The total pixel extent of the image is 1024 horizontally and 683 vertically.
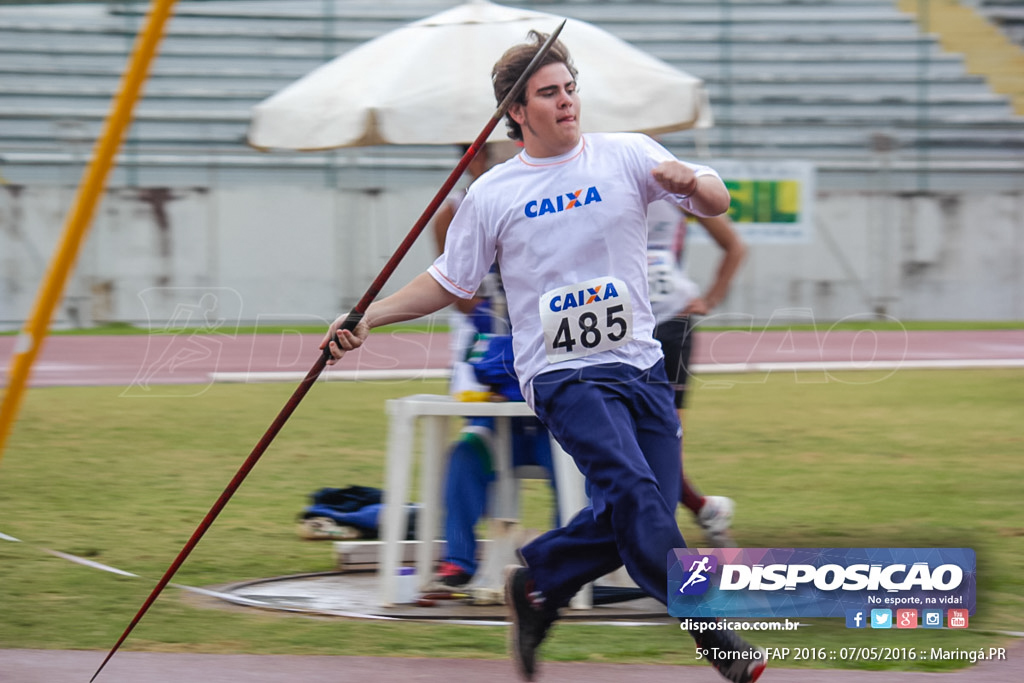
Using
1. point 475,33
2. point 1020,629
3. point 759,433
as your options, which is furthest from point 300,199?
point 1020,629

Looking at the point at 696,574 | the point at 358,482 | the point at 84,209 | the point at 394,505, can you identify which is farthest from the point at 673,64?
the point at 84,209

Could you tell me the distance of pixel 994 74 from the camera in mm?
22703

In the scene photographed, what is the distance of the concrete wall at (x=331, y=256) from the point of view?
17.5 meters

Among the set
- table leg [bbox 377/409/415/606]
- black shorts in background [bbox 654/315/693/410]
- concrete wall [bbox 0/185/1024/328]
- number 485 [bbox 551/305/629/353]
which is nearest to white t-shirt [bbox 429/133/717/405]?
number 485 [bbox 551/305/629/353]

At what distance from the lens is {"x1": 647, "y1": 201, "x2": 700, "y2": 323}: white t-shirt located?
5656 millimetres

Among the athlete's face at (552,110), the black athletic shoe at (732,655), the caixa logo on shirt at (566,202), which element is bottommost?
the black athletic shoe at (732,655)

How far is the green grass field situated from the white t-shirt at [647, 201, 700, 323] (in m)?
1.06

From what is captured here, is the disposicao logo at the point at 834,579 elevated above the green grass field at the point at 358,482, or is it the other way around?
the disposicao logo at the point at 834,579

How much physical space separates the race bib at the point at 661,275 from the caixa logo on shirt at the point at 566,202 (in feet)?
5.37

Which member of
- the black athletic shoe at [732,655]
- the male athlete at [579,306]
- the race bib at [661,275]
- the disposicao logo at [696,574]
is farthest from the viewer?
the race bib at [661,275]

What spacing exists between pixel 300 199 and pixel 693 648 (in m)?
14.5

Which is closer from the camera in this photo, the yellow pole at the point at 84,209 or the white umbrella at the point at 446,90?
the yellow pole at the point at 84,209

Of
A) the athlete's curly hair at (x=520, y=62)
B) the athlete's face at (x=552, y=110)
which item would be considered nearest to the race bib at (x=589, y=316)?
the athlete's face at (x=552, y=110)

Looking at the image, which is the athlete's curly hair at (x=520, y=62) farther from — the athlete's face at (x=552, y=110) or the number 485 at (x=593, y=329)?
the number 485 at (x=593, y=329)
